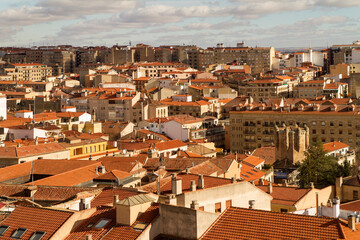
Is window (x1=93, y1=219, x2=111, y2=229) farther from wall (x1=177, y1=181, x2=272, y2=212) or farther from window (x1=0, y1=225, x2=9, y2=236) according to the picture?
window (x1=0, y1=225, x2=9, y2=236)

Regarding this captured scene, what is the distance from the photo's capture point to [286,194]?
110 ft

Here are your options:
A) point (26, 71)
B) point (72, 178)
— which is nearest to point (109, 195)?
point (72, 178)

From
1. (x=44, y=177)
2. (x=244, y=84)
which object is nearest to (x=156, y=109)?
(x=244, y=84)

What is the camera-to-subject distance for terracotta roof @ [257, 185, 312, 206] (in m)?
31.9

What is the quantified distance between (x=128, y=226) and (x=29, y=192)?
1332cm

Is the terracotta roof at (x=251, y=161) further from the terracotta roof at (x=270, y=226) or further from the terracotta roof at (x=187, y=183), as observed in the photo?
the terracotta roof at (x=270, y=226)

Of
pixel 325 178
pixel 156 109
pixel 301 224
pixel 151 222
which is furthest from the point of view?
pixel 156 109

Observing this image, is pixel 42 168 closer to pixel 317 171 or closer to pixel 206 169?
pixel 206 169

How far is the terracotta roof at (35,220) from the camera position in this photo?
21.5 metres

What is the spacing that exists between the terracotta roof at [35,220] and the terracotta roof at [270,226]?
5.11m

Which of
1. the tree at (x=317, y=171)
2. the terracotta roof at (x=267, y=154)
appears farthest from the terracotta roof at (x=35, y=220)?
the terracotta roof at (x=267, y=154)

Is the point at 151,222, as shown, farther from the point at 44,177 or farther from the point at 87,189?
the point at 44,177

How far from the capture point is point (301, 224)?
61.4 ft

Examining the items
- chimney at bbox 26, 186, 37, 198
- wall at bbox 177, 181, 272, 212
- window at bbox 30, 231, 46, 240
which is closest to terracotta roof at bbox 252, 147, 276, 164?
A: chimney at bbox 26, 186, 37, 198
